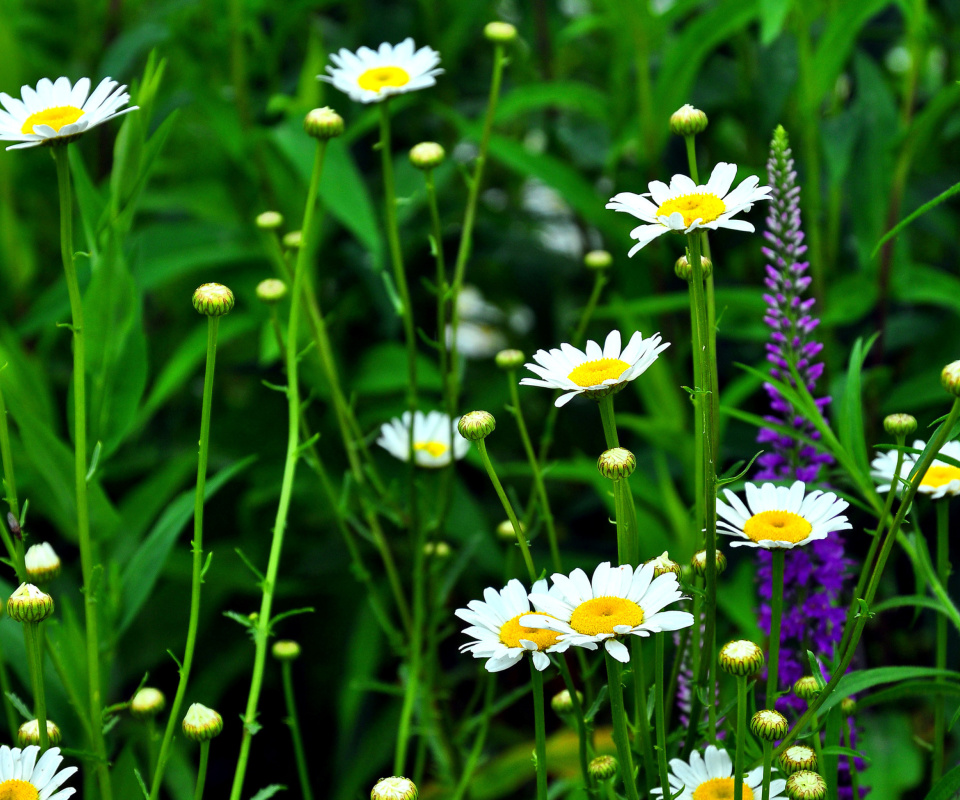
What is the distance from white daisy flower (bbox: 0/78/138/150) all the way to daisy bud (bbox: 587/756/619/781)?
1.07 ft

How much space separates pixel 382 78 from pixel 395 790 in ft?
1.31

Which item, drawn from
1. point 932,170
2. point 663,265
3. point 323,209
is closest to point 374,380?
point 323,209

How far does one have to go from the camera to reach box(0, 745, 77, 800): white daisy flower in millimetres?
390

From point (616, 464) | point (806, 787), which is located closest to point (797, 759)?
point (806, 787)

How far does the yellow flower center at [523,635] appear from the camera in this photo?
0.38 meters

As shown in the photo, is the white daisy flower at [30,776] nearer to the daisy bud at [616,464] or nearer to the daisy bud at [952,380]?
the daisy bud at [616,464]

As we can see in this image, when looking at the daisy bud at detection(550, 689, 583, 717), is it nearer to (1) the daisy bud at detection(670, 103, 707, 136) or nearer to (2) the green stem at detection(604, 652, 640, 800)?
(2) the green stem at detection(604, 652, 640, 800)

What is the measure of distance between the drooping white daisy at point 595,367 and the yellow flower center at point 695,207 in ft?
0.15

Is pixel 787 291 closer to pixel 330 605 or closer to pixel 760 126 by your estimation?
pixel 760 126

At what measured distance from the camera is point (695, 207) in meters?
0.40

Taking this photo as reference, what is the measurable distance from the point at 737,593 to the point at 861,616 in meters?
0.45

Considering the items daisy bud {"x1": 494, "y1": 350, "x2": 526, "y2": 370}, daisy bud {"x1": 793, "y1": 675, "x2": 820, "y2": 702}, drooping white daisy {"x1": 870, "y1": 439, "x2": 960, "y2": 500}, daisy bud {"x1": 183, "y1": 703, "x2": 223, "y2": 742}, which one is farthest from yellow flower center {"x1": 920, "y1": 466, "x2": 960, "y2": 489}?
daisy bud {"x1": 183, "y1": 703, "x2": 223, "y2": 742}

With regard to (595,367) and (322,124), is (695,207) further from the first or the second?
(322,124)

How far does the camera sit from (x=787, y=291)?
0.50 m
